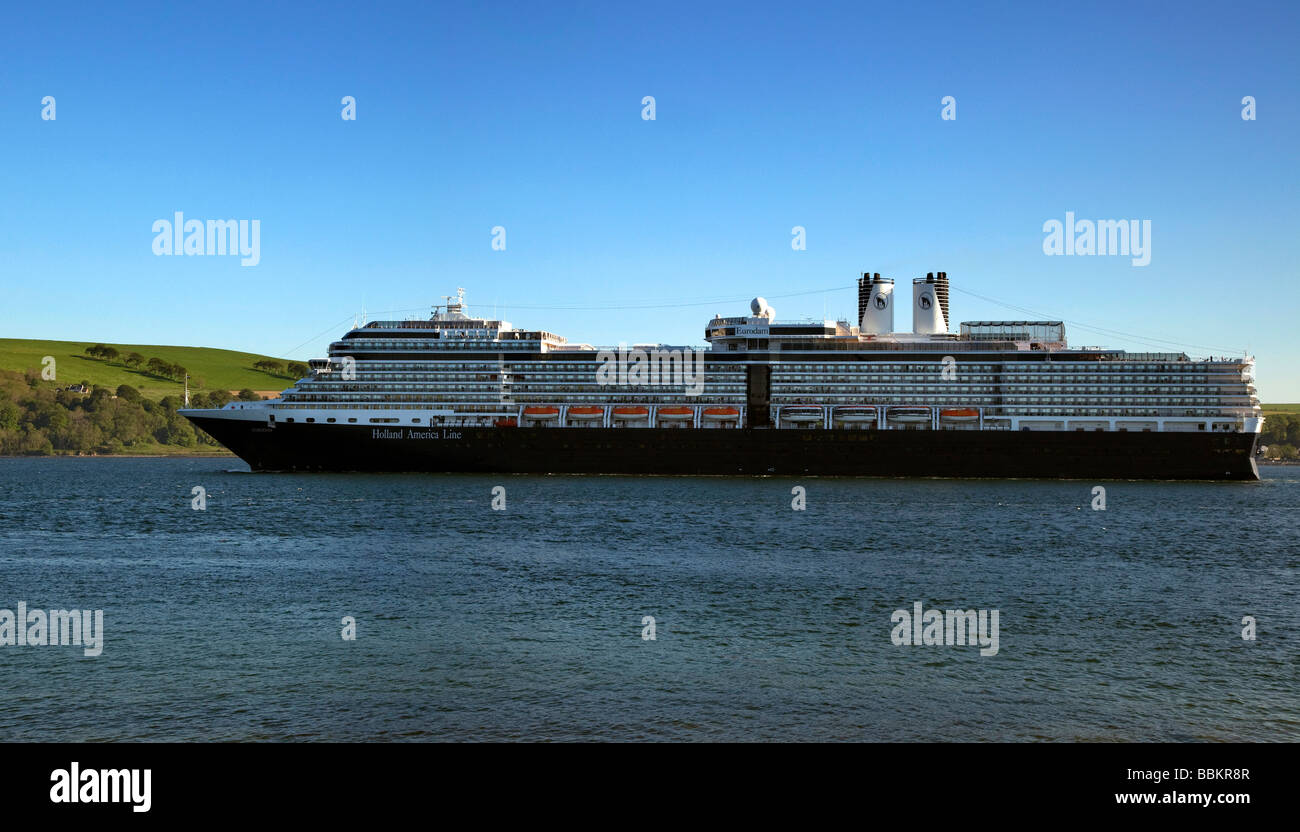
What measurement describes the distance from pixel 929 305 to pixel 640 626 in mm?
89867

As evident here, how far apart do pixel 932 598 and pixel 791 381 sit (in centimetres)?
7094

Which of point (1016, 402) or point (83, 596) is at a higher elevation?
point (1016, 402)

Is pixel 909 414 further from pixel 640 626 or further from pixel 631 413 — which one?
pixel 640 626

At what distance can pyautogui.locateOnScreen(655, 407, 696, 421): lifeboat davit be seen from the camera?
9888cm

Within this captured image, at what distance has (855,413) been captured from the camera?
9831cm

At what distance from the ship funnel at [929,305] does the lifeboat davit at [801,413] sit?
701 inches

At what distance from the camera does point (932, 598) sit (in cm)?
3094

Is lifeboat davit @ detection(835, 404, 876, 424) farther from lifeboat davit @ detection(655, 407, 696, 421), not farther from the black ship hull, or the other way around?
lifeboat davit @ detection(655, 407, 696, 421)

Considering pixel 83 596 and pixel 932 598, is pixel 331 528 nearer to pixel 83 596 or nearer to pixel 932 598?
pixel 83 596

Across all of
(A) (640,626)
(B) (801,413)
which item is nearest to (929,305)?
(B) (801,413)

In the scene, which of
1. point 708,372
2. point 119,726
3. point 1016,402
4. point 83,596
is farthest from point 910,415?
point 119,726

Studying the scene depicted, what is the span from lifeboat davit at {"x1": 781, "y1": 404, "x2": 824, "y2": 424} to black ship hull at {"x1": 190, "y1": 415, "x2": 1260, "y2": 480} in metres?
4.31

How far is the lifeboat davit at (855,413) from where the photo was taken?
Answer: 97938 mm

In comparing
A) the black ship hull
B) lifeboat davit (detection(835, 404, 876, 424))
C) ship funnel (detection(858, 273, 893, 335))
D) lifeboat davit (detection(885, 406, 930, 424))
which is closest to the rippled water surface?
the black ship hull
